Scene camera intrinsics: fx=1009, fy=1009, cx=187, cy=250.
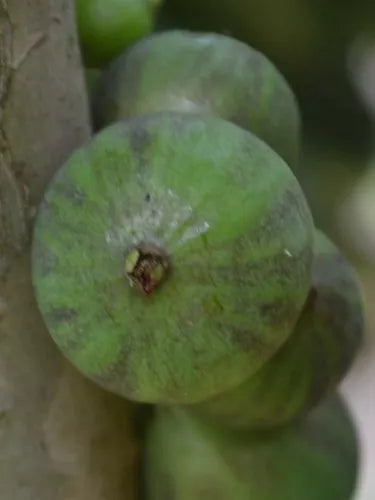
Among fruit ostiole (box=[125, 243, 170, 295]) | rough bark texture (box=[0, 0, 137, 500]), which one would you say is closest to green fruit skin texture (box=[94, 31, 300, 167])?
rough bark texture (box=[0, 0, 137, 500])

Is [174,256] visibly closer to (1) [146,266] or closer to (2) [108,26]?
(1) [146,266]

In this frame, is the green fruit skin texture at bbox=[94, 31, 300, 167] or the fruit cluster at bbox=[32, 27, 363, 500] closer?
the fruit cluster at bbox=[32, 27, 363, 500]

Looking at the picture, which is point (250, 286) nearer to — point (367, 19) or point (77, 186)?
point (77, 186)

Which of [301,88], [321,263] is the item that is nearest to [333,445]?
[321,263]

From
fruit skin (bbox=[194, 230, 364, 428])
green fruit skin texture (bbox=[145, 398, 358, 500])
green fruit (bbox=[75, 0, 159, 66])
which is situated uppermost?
green fruit (bbox=[75, 0, 159, 66])

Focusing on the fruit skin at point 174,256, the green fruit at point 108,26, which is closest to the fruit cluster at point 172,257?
the fruit skin at point 174,256

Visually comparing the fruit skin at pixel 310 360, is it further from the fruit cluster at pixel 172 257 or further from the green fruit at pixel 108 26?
the green fruit at pixel 108 26

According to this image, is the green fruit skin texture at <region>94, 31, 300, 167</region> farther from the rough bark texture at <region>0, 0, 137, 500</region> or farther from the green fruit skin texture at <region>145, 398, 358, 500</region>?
the green fruit skin texture at <region>145, 398, 358, 500</region>
